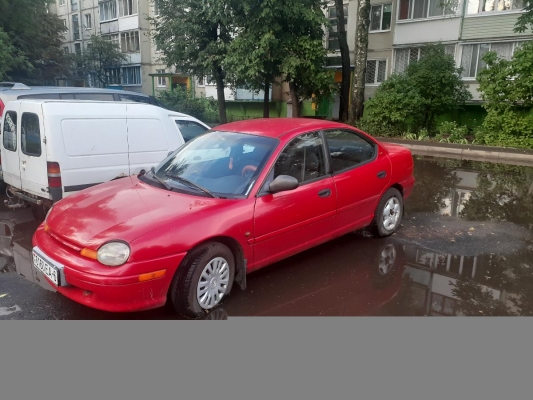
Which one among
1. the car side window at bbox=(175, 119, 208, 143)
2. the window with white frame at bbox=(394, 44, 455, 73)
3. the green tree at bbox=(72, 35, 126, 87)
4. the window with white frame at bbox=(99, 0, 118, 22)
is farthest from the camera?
the window with white frame at bbox=(99, 0, 118, 22)

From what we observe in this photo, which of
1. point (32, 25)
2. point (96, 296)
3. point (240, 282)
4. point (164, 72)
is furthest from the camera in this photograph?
point (164, 72)

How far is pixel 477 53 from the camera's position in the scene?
20.5 metres

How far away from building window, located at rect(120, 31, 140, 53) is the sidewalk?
2985 centimetres

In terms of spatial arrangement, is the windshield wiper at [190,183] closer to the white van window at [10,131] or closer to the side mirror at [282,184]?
the side mirror at [282,184]

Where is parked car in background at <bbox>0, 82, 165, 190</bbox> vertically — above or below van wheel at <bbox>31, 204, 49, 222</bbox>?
above

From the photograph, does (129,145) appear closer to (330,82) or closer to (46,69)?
(330,82)

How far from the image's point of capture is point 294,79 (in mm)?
19016

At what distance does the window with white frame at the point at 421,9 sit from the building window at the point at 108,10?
91.4 feet

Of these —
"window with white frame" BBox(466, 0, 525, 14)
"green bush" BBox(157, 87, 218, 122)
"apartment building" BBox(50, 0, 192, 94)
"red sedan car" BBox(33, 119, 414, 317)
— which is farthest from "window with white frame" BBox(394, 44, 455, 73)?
"red sedan car" BBox(33, 119, 414, 317)

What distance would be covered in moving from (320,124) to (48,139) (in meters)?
→ 3.44

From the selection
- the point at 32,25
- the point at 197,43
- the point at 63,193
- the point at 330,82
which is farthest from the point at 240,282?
the point at 32,25

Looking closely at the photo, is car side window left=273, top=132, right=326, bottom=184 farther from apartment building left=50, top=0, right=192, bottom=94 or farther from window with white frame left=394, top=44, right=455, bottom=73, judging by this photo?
apartment building left=50, top=0, right=192, bottom=94

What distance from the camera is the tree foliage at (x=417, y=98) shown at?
54.9ft

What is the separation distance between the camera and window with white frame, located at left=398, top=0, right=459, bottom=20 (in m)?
21.1
